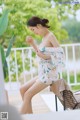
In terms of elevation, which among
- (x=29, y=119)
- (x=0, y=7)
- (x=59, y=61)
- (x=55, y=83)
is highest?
(x=0, y=7)

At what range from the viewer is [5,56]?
360 cm

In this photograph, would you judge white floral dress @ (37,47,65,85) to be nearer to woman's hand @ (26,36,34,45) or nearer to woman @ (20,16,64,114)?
woman @ (20,16,64,114)

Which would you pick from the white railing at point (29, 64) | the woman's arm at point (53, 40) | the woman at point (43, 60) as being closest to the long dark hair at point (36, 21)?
the woman at point (43, 60)

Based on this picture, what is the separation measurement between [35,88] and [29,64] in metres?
0.38

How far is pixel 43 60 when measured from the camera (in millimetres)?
3549

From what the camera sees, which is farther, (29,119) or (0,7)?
(0,7)

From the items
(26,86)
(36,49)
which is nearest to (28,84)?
(26,86)

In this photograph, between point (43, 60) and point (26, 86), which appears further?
point (26, 86)

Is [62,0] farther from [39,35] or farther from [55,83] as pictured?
[55,83]

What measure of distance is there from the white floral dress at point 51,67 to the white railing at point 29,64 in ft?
0.38

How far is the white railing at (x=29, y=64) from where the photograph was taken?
3.70 m

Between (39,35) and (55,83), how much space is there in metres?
0.63

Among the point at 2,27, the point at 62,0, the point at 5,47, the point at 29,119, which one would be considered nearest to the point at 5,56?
the point at 5,47

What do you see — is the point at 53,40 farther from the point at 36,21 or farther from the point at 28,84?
the point at 28,84
